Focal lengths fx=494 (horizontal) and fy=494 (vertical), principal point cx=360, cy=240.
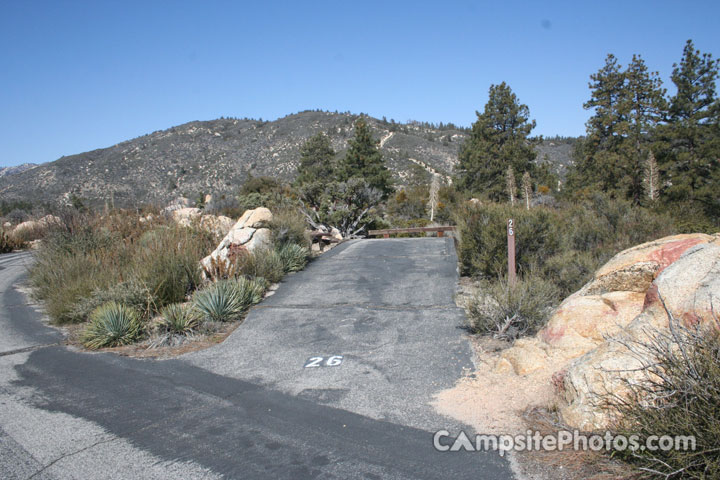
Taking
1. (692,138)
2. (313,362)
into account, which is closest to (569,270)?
(313,362)

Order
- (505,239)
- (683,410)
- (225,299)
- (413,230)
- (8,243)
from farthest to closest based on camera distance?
(413,230) → (8,243) → (505,239) → (225,299) → (683,410)

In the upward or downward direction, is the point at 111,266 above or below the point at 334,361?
above

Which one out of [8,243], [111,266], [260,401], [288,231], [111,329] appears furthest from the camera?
[8,243]

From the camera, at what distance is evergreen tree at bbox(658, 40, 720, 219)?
2775 cm

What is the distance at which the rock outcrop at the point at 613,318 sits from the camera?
15.1 feet

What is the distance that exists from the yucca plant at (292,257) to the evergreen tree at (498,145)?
1173 inches

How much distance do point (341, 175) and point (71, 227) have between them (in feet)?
112

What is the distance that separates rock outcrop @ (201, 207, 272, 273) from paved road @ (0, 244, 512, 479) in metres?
3.22

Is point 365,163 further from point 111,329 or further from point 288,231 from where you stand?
point 111,329

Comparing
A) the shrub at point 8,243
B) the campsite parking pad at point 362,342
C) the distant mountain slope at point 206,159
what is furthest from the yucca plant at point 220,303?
the distant mountain slope at point 206,159

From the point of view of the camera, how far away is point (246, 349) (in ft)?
27.1

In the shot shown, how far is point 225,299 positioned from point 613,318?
23.3 feet

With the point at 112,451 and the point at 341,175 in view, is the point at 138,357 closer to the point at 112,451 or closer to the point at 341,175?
the point at 112,451

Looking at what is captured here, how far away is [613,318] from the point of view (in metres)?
6.35
